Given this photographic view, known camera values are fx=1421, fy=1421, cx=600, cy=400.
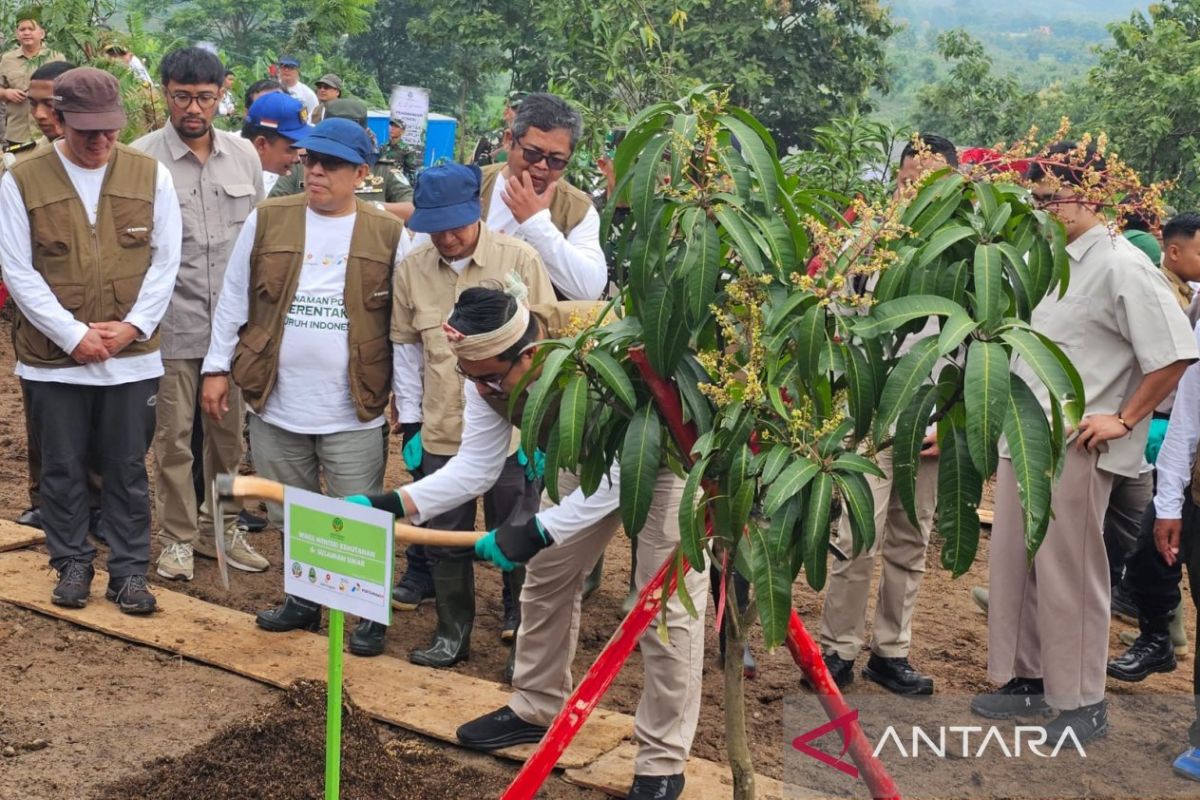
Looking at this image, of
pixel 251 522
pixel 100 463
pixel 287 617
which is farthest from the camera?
pixel 251 522

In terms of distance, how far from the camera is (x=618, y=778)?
4.36 m

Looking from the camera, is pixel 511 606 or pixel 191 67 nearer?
pixel 511 606

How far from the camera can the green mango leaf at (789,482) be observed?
2.91 meters

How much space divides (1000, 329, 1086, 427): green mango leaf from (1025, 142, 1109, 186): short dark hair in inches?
13.7

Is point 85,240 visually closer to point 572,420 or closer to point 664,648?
point 664,648

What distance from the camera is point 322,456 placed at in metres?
5.48

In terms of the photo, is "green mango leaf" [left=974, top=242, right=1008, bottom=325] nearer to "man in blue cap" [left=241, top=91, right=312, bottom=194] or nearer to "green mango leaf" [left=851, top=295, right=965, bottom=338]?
"green mango leaf" [left=851, top=295, right=965, bottom=338]

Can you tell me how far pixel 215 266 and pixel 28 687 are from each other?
1929mm

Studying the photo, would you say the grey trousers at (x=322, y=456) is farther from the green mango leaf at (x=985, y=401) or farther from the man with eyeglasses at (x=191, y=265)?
the green mango leaf at (x=985, y=401)

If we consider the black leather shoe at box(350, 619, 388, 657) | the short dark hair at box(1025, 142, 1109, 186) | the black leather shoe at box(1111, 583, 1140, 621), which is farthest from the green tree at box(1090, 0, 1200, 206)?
the black leather shoe at box(350, 619, 388, 657)

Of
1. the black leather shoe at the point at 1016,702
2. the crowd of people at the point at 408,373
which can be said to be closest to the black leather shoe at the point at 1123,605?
the crowd of people at the point at 408,373

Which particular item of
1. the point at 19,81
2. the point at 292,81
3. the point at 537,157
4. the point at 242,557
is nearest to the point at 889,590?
the point at 537,157

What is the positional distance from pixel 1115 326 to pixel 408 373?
251 cm

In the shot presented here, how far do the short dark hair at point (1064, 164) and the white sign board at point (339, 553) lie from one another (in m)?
1.75
